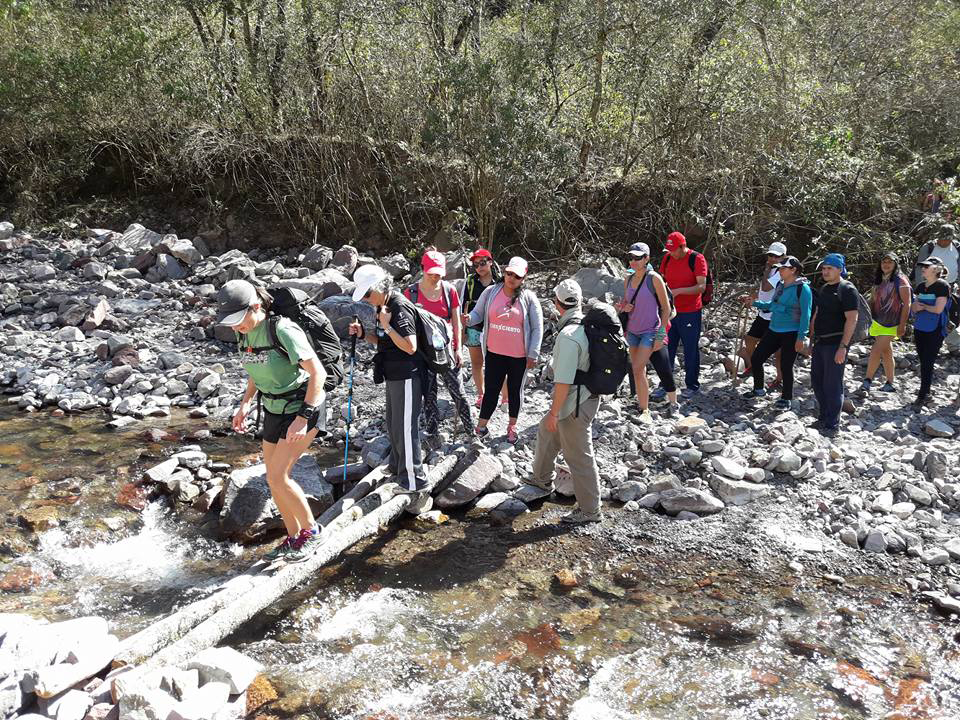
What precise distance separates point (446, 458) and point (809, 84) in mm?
8808

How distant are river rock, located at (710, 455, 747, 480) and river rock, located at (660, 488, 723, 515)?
0.32m

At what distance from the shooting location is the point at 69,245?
14.9 metres

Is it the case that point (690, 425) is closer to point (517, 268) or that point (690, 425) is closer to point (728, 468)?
point (728, 468)

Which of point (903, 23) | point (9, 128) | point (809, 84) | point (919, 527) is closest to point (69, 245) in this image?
point (9, 128)

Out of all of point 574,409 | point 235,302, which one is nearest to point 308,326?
point 235,302

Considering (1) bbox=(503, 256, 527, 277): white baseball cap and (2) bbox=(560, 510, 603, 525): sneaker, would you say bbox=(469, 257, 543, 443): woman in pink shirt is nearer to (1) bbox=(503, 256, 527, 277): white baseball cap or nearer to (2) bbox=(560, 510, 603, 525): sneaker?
(1) bbox=(503, 256, 527, 277): white baseball cap

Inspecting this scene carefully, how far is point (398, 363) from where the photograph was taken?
588 cm

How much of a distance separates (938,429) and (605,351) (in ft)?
14.0

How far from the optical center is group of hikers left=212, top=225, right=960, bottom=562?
494 centimetres

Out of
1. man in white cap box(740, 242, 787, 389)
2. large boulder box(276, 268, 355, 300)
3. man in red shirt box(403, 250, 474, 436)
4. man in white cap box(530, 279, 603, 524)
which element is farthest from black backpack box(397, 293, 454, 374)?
large boulder box(276, 268, 355, 300)

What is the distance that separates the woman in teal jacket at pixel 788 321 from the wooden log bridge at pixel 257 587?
3.77 meters

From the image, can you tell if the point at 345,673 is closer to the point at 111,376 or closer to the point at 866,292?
the point at 111,376

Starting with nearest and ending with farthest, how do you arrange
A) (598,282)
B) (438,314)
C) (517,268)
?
(517,268) < (438,314) < (598,282)

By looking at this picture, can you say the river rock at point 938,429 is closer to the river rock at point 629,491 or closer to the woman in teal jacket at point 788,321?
the woman in teal jacket at point 788,321
